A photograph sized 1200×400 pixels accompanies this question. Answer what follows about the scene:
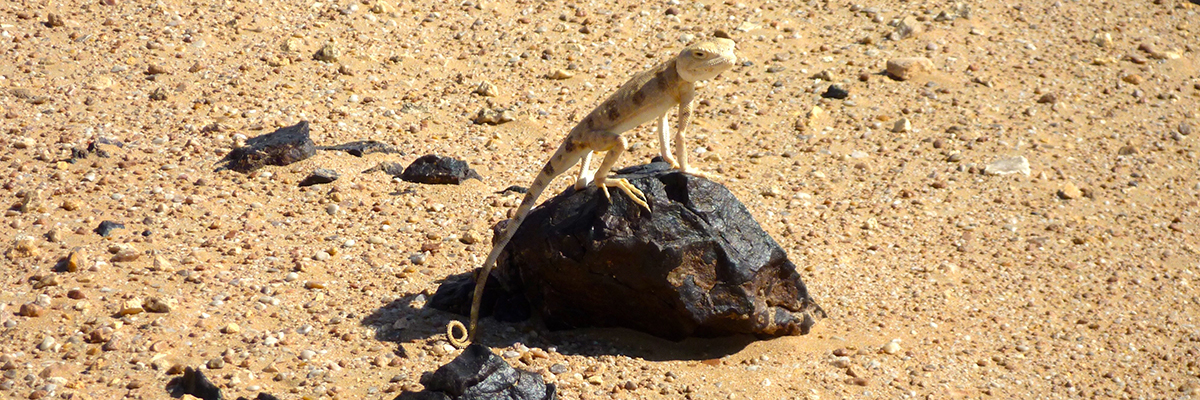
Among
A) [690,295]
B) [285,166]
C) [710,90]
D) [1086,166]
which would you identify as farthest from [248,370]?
[1086,166]

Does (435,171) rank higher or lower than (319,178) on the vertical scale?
lower

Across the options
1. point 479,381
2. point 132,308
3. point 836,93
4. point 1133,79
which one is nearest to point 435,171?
point 132,308

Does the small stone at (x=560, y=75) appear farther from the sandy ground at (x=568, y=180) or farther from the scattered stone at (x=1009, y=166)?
the scattered stone at (x=1009, y=166)

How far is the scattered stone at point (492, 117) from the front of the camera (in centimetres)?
984

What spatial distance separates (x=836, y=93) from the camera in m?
10.3

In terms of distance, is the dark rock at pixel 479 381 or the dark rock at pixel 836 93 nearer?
the dark rock at pixel 479 381

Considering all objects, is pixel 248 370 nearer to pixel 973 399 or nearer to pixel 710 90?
pixel 973 399

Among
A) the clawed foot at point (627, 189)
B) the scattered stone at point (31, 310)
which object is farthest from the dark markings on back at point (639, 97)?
the scattered stone at point (31, 310)

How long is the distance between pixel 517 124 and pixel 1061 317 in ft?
16.3

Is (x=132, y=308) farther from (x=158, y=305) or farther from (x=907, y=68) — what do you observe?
(x=907, y=68)

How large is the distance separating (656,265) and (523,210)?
849 mm

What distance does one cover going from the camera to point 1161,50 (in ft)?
37.0

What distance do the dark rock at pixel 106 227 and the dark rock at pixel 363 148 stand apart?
1.99 meters

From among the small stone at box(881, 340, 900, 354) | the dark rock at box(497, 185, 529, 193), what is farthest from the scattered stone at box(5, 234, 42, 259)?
the small stone at box(881, 340, 900, 354)
